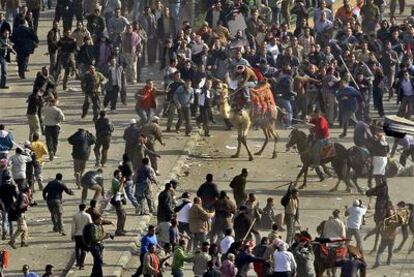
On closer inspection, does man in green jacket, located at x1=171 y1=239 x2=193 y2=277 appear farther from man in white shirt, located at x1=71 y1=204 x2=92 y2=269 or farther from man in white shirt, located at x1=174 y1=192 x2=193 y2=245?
man in white shirt, located at x1=174 y1=192 x2=193 y2=245

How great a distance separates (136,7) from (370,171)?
11366 mm

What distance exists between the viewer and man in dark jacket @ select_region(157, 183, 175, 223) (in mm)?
34531

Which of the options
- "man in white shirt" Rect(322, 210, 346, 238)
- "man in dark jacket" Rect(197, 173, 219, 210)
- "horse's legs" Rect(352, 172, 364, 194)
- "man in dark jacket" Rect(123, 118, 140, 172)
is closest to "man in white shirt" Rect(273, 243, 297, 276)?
"man in white shirt" Rect(322, 210, 346, 238)

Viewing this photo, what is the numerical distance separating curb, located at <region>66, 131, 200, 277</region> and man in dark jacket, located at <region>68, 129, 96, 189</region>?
147cm

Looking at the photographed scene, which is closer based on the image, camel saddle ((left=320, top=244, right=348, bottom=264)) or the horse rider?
camel saddle ((left=320, top=244, right=348, bottom=264))

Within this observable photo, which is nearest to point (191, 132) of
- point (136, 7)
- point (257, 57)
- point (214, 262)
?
point (257, 57)

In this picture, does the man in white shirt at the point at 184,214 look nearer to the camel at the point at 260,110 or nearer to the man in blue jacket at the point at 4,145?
the man in blue jacket at the point at 4,145

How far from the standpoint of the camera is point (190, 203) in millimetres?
Answer: 34594

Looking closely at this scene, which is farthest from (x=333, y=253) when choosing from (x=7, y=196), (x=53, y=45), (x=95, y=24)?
(x=95, y=24)

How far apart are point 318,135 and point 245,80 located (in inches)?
119

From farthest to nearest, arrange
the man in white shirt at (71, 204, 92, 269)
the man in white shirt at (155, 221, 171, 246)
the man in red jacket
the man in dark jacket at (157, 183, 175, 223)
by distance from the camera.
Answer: the man in red jacket < the man in dark jacket at (157, 183, 175, 223) < the man in white shirt at (155, 221, 171, 246) < the man in white shirt at (71, 204, 92, 269)

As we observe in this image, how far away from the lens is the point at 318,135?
39.5 m

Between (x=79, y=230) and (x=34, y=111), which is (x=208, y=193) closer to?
(x=79, y=230)

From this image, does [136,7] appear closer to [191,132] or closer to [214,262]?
[191,132]
